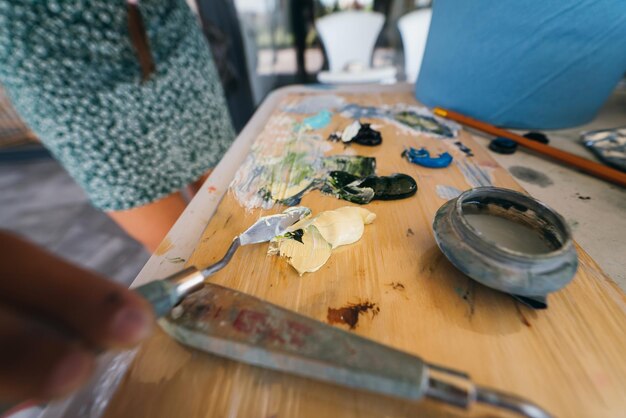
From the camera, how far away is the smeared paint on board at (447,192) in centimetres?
49

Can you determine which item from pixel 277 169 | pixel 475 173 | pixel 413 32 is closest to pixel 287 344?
pixel 277 169

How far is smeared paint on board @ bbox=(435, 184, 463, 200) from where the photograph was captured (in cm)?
49

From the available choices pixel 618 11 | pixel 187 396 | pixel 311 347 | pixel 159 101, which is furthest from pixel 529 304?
pixel 159 101

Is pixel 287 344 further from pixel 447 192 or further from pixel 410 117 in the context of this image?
pixel 410 117

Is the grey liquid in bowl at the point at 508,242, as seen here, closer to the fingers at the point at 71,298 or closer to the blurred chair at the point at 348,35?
the fingers at the point at 71,298

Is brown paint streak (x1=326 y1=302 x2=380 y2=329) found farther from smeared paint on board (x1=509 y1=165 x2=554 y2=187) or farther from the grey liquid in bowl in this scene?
smeared paint on board (x1=509 y1=165 x2=554 y2=187)

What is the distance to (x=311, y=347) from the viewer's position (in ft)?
0.81

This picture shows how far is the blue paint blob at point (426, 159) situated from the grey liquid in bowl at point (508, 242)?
0.65ft

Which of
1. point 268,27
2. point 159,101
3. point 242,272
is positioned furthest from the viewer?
point 268,27

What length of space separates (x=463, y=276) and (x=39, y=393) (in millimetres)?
401

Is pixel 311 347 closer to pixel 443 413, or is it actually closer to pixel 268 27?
pixel 443 413

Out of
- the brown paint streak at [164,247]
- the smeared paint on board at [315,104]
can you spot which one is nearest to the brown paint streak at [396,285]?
the brown paint streak at [164,247]

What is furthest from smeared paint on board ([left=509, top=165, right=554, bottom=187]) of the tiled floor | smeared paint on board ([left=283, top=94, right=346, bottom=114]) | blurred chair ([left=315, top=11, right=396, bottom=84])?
the tiled floor

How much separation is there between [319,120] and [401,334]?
586 millimetres
